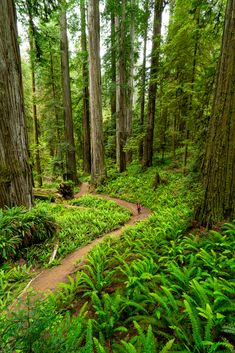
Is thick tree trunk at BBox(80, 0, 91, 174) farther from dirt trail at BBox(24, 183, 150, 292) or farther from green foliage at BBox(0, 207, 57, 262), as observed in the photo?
dirt trail at BBox(24, 183, 150, 292)

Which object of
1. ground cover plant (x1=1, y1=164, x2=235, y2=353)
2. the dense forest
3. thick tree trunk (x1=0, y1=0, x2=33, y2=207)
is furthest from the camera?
thick tree trunk (x1=0, y1=0, x2=33, y2=207)

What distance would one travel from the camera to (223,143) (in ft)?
12.8

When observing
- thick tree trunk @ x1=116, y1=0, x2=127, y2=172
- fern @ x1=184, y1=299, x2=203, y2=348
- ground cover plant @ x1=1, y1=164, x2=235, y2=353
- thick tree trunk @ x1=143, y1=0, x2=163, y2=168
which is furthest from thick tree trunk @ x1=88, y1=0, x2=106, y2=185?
fern @ x1=184, y1=299, x2=203, y2=348

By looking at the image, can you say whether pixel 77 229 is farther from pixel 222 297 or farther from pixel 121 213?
pixel 222 297

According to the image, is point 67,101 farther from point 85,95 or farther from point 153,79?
point 153,79

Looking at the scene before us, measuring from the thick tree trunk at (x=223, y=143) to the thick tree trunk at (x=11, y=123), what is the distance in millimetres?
4395

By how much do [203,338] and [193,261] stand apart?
129 centimetres

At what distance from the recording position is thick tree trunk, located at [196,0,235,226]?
375cm

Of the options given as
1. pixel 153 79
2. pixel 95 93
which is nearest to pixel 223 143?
pixel 153 79

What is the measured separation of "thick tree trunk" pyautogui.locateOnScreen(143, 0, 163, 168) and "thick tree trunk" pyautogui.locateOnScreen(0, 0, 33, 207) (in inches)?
312

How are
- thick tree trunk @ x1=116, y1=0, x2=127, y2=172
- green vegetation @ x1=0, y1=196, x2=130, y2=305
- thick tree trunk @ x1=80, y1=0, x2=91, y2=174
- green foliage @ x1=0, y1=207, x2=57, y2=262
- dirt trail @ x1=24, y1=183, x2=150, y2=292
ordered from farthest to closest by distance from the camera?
thick tree trunk @ x1=80, y1=0, x2=91, y2=174 < thick tree trunk @ x1=116, y1=0, x2=127, y2=172 < green foliage @ x1=0, y1=207, x2=57, y2=262 < green vegetation @ x1=0, y1=196, x2=130, y2=305 < dirt trail @ x1=24, y1=183, x2=150, y2=292

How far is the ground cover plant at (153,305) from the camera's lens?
1946mm

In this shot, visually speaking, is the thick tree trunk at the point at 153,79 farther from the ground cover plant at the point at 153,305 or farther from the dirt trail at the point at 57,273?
the ground cover plant at the point at 153,305

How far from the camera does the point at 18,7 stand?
6.56 meters
